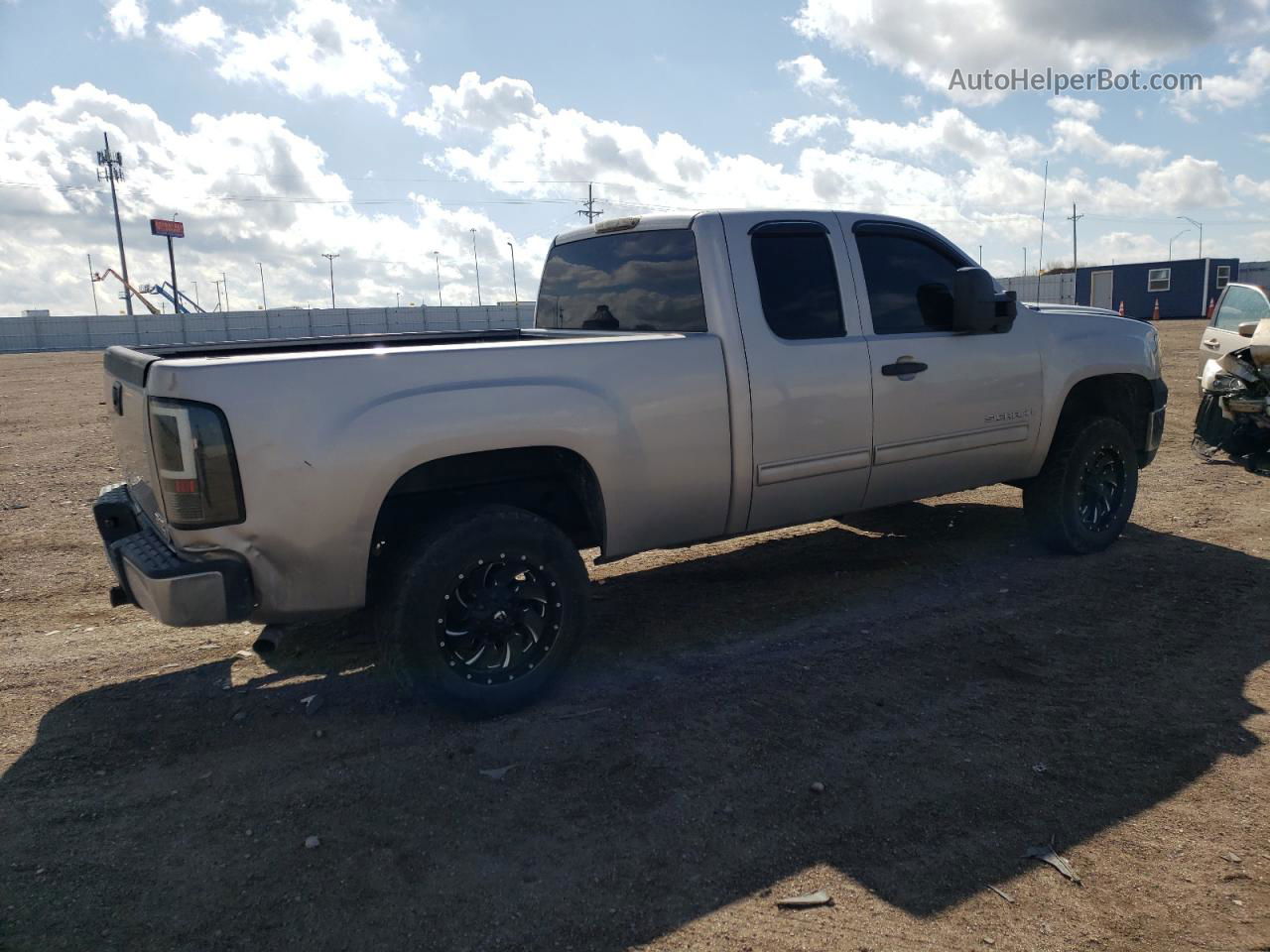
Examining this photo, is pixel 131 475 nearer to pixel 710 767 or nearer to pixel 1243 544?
pixel 710 767

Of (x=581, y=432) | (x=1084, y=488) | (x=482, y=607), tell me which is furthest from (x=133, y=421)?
(x=1084, y=488)

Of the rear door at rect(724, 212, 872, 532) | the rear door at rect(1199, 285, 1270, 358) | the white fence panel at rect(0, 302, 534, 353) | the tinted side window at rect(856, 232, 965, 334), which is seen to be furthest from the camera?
the white fence panel at rect(0, 302, 534, 353)

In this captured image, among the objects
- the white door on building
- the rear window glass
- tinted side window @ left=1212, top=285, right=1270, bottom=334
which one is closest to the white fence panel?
the white door on building

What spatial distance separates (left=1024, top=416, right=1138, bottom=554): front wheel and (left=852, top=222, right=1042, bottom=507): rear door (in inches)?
16.0

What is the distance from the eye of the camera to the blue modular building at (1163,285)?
41125 mm

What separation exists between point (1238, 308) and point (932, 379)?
6.93 metres

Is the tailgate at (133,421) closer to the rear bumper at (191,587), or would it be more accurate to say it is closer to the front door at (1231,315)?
the rear bumper at (191,587)

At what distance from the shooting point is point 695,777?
331 cm

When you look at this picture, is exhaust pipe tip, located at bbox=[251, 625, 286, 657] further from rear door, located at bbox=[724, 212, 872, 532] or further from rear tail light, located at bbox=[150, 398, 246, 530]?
rear door, located at bbox=[724, 212, 872, 532]

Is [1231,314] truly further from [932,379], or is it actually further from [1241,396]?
[932,379]

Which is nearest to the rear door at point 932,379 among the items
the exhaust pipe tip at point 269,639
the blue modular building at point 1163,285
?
the exhaust pipe tip at point 269,639

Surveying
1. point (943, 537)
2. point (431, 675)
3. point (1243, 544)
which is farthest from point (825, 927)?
point (1243, 544)

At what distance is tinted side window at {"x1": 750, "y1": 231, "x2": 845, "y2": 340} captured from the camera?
4.47m

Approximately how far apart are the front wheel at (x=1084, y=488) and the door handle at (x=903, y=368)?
1492 mm
